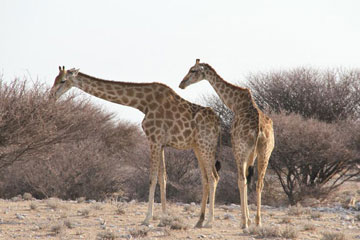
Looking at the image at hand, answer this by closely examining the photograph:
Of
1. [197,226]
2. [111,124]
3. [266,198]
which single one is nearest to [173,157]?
[266,198]

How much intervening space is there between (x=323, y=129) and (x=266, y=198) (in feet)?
9.43

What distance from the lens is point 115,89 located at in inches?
451

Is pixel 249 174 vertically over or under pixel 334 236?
over

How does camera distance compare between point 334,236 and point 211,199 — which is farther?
point 211,199

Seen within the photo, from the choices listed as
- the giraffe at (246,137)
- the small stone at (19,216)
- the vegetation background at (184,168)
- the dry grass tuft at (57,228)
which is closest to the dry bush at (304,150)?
the vegetation background at (184,168)

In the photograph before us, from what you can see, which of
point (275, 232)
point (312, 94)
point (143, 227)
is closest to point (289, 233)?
point (275, 232)

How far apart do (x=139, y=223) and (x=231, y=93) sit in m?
3.04

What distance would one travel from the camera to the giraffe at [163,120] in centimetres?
1086

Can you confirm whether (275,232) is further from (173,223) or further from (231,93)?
(231,93)

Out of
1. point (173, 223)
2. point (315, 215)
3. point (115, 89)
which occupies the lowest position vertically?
point (173, 223)

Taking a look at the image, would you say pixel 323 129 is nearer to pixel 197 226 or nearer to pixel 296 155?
pixel 296 155

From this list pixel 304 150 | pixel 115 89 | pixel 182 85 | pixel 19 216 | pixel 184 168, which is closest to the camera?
pixel 115 89

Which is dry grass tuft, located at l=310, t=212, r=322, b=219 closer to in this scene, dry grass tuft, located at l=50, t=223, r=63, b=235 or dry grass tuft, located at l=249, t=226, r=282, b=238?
dry grass tuft, located at l=249, t=226, r=282, b=238

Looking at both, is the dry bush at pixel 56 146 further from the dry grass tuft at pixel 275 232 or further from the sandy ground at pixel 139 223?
the dry grass tuft at pixel 275 232
